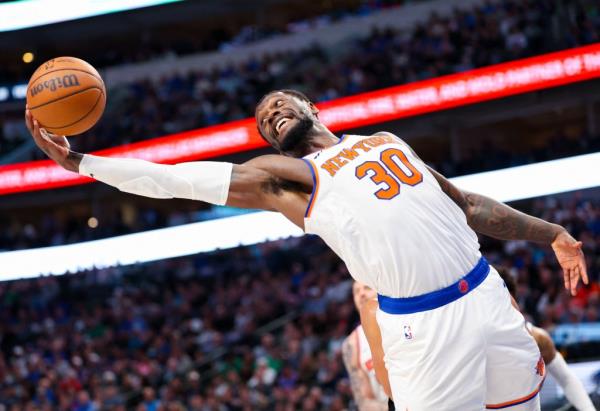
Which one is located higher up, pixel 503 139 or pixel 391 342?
pixel 391 342

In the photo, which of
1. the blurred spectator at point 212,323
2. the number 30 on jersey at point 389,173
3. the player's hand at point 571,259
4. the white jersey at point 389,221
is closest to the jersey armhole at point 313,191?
the white jersey at point 389,221

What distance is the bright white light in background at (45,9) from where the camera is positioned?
64.1 ft

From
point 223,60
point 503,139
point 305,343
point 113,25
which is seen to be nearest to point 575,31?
point 503,139

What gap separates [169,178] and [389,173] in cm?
75

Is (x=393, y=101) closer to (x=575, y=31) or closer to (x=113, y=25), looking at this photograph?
(x=575, y=31)

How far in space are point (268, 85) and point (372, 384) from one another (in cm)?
1324

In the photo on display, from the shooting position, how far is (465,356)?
2787 millimetres

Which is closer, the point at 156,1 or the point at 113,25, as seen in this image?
the point at 156,1

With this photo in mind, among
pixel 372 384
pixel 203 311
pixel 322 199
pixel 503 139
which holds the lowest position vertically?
pixel 203 311

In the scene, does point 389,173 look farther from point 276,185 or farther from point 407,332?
point 407,332

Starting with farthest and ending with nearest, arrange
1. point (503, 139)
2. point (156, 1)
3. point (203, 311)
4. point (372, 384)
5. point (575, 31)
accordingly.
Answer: point (156, 1) → point (503, 139) → point (203, 311) → point (575, 31) → point (372, 384)

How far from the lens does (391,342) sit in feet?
9.55

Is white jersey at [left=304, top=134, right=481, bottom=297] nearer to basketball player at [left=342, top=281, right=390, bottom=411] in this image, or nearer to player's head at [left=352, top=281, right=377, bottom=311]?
player's head at [left=352, top=281, right=377, bottom=311]

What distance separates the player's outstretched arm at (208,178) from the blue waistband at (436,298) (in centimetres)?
51
